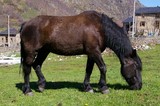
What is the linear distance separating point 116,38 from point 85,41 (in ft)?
3.27

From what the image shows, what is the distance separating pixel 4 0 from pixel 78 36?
614 ft

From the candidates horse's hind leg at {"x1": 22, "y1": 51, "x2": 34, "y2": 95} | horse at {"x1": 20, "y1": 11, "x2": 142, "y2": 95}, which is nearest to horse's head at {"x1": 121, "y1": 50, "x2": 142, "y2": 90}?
horse at {"x1": 20, "y1": 11, "x2": 142, "y2": 95}

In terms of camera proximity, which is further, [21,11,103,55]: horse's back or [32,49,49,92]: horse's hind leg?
[32,49,49,92]: horse's hind leg

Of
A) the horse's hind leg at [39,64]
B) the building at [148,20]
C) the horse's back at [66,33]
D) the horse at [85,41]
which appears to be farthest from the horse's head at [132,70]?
the building at [148,20]

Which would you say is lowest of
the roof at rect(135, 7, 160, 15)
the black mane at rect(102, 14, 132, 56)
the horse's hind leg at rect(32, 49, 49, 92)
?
the roof at rect(135, 7, 160, 15)

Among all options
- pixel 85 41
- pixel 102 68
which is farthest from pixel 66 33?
pixel 102 68

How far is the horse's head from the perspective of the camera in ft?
38.5

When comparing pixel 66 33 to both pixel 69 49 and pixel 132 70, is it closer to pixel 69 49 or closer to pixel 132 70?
pixel 69 49

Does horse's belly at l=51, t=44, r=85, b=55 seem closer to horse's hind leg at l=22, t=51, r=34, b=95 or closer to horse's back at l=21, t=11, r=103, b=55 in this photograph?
horse's back at l=21, t=11, r=103, b=55

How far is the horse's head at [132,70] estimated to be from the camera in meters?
11.7

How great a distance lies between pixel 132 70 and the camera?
38.5 feet

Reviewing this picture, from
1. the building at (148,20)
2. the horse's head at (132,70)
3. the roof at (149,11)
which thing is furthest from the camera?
the roof at (149,11)

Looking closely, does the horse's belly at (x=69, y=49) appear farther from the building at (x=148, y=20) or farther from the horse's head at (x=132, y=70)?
the building at (x=148, y=20)

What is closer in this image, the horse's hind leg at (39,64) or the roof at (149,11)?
the horse's hind leg at (39,64)
